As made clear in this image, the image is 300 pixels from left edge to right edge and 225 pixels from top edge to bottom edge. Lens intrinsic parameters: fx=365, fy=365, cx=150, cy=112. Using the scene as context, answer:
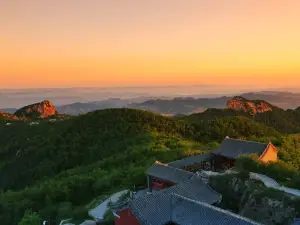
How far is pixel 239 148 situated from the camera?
27609mm

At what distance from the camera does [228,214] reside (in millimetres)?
13141

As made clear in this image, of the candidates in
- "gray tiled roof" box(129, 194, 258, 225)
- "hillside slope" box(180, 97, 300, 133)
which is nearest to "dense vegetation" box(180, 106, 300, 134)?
"hillside slope" box(180, 97, 300, 133)

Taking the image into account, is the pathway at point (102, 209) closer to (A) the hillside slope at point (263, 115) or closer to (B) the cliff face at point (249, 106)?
(A) the hillside slope at point (263, 115)

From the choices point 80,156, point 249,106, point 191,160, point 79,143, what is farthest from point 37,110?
point 191,160

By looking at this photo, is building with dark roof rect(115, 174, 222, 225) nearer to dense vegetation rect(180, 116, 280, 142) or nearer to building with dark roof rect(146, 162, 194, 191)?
building with dark roof rect(146, 162, 194, 191)

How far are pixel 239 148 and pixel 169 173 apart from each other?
7.78m

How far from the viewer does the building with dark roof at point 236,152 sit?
26.9 m

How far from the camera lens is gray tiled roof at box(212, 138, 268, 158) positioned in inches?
1063

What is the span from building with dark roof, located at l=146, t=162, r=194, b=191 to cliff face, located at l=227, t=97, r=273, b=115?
63454 mm

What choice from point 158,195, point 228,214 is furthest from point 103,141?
point 228,214

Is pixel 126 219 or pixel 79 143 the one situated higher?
pixel 126 219

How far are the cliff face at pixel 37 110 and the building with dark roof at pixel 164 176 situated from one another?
8103 centimetres

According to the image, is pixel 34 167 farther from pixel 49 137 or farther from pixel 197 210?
pixel 197 210

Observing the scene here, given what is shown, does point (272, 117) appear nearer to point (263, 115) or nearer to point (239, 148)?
point (263, 115)
